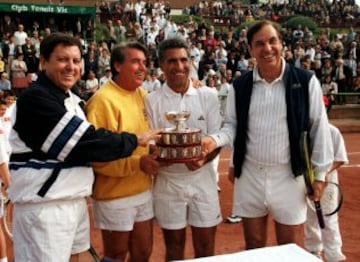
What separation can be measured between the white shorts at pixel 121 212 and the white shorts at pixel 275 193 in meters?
0.81

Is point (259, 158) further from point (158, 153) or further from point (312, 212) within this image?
point (312, 212)

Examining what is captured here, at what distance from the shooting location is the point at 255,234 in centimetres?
410

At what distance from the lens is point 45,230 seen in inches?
128

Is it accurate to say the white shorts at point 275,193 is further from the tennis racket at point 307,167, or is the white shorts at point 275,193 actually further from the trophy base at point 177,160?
the trophy base at point 177,160

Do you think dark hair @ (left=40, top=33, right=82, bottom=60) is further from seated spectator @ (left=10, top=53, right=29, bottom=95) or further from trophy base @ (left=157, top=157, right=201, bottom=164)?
seated spectator @ (left=10, top=53, right=29, bottom=95)

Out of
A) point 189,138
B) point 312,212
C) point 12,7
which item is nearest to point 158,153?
point 189,138

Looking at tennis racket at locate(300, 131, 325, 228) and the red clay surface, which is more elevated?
tennis racket at locate(300, 131, 325, 228)

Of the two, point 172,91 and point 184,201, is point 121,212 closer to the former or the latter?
point 184,201

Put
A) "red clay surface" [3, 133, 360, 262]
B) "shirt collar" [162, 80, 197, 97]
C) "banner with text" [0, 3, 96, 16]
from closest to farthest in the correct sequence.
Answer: "shirt collar" [162, 80, 197, 97]
"red clay surface" [3, 133, 360, 262]
"banner with text" [0, 3, 96, 16]

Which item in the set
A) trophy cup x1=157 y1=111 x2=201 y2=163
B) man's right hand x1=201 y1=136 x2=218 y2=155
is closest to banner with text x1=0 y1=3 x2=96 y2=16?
man's right hand x1=201 y1=136 x2=218 y2=155

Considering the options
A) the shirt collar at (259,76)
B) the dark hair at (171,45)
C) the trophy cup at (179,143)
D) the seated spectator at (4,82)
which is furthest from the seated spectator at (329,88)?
the trophy cup at (179,143)

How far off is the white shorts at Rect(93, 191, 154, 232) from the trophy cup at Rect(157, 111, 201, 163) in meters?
0.45

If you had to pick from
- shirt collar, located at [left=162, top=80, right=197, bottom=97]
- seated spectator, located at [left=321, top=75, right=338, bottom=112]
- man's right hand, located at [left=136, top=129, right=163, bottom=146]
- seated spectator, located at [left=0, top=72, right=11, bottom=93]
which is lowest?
seated spectator, located at [left=321, top=75, right=338, bottom=112]

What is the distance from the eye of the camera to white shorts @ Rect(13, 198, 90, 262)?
10.6ft
